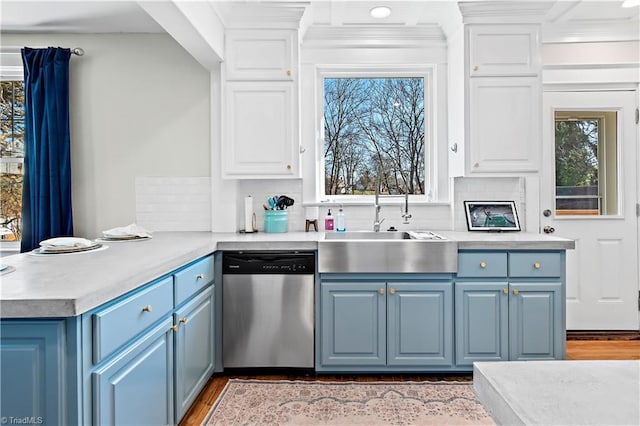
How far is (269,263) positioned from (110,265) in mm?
1124

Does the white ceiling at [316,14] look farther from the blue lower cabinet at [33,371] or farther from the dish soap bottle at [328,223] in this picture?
the blue lower cabinet at [33,371]

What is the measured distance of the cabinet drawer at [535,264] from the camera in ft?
8.88

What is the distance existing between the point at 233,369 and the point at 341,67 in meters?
2.40

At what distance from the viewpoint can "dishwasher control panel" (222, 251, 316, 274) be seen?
8.95 ft

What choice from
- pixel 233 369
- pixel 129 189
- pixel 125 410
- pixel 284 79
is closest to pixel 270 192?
pixel 284 79

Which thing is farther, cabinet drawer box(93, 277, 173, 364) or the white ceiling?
the white ceiling

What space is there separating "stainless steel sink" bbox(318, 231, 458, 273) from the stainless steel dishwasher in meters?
0.14

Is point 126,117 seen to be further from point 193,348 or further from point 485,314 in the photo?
point 485,314

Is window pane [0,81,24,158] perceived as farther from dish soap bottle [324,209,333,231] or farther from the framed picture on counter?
the framed picture on counter

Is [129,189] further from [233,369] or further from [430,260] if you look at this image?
[430,260]

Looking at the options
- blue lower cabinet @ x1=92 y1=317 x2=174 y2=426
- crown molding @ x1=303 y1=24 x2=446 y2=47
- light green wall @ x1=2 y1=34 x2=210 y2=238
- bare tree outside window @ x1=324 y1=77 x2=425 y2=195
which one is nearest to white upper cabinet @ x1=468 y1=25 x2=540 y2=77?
crown molding @ x1=303 y1=24 x2=446 y2=47

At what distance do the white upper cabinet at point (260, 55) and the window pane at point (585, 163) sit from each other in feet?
7.37

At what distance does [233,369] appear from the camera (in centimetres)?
282

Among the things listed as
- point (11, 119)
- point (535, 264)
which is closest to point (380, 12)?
point (535, 264)
